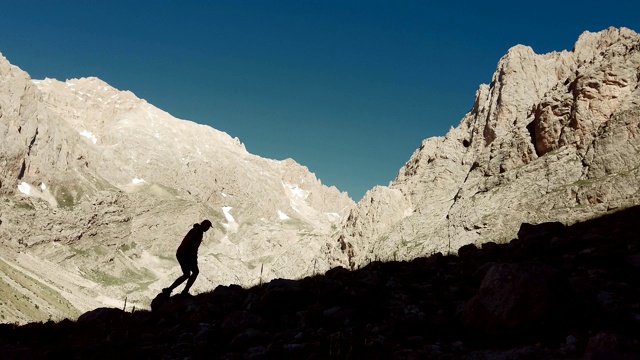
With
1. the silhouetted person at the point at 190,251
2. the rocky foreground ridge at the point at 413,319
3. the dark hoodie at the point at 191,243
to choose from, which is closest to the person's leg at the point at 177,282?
the silhouetted person at the point at 190,251

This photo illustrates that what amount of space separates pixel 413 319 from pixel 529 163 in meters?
76.4

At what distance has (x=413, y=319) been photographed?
366 inches

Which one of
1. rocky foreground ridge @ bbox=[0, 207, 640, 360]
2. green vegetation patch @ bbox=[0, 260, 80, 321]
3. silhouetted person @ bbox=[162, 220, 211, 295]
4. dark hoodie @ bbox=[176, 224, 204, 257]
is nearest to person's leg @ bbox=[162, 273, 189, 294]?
silhouetted person @ bbox=[162, 220, 211, 295]

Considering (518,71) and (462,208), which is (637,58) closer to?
(462,208)

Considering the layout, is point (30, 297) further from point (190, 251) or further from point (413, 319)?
point (413, 319)

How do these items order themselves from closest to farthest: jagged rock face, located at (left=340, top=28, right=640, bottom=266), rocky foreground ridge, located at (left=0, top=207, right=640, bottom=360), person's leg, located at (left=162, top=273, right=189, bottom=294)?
rocky foreground ridge, located at (left=0, top=207, right=640, bottom=360) → person's leg, located at (left=162, top=273, right=189, bottom=294) → jagged rock face, located at (left=340, top=28, right=640, bottom=266)

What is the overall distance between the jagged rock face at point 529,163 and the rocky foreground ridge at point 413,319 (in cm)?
2978

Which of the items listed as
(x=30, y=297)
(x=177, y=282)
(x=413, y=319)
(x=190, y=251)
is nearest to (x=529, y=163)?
(x=190, y=251)

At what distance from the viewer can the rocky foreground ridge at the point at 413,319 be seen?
764 centimetres

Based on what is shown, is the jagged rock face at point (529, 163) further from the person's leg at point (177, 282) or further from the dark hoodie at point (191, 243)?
the person's leg at point (177, 282)

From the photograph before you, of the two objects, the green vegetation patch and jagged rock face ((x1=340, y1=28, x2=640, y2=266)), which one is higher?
jagged rock face ((x1=340, y1=28, x2=640, y2=266))

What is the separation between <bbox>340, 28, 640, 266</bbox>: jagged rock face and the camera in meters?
58.3

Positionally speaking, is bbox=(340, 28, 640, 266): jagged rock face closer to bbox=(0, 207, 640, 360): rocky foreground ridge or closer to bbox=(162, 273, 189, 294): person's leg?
bbox=(162, 273, 189, 294): person's leg

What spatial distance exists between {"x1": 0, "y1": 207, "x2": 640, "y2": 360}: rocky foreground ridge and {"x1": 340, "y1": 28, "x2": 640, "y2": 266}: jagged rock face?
29783 millimetres
